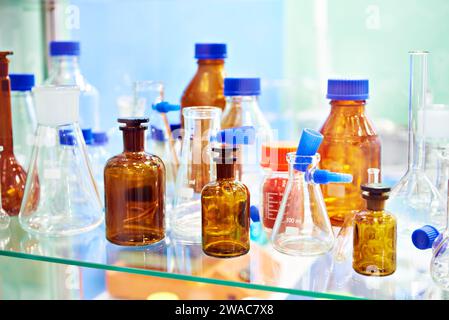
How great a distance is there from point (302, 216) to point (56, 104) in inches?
20.1

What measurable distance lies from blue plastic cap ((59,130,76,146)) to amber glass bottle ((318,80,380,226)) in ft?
1.64

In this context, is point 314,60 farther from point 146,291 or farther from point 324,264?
point 324,264

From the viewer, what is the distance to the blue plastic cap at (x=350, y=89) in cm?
107

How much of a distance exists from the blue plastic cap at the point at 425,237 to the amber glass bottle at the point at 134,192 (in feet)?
1.47

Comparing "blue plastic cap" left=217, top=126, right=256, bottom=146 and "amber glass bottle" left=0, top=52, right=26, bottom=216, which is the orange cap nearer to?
"blue plastic cap" left=217, top=126, right=256, bottom=146

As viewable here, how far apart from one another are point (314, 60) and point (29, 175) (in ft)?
4.58

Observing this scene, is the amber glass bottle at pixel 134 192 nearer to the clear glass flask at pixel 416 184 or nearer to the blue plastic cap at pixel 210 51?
the blue plastic cap at pixel 210 51

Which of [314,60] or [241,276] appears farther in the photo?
[314,60]

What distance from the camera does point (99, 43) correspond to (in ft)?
6.41

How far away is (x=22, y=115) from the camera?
4.60ft

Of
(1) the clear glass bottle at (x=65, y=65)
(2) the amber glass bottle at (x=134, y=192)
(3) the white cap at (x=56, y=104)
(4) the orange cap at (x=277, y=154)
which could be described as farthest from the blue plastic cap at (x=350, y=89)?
(1) the clear glass bottle at (x=65, y=65)

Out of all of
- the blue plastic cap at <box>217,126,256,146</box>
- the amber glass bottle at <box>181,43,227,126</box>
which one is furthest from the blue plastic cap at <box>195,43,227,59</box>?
the blue plastic cap at <box>217,126,256,146</box>

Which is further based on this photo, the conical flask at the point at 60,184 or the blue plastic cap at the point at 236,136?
the conical flask at the point at 60,184
